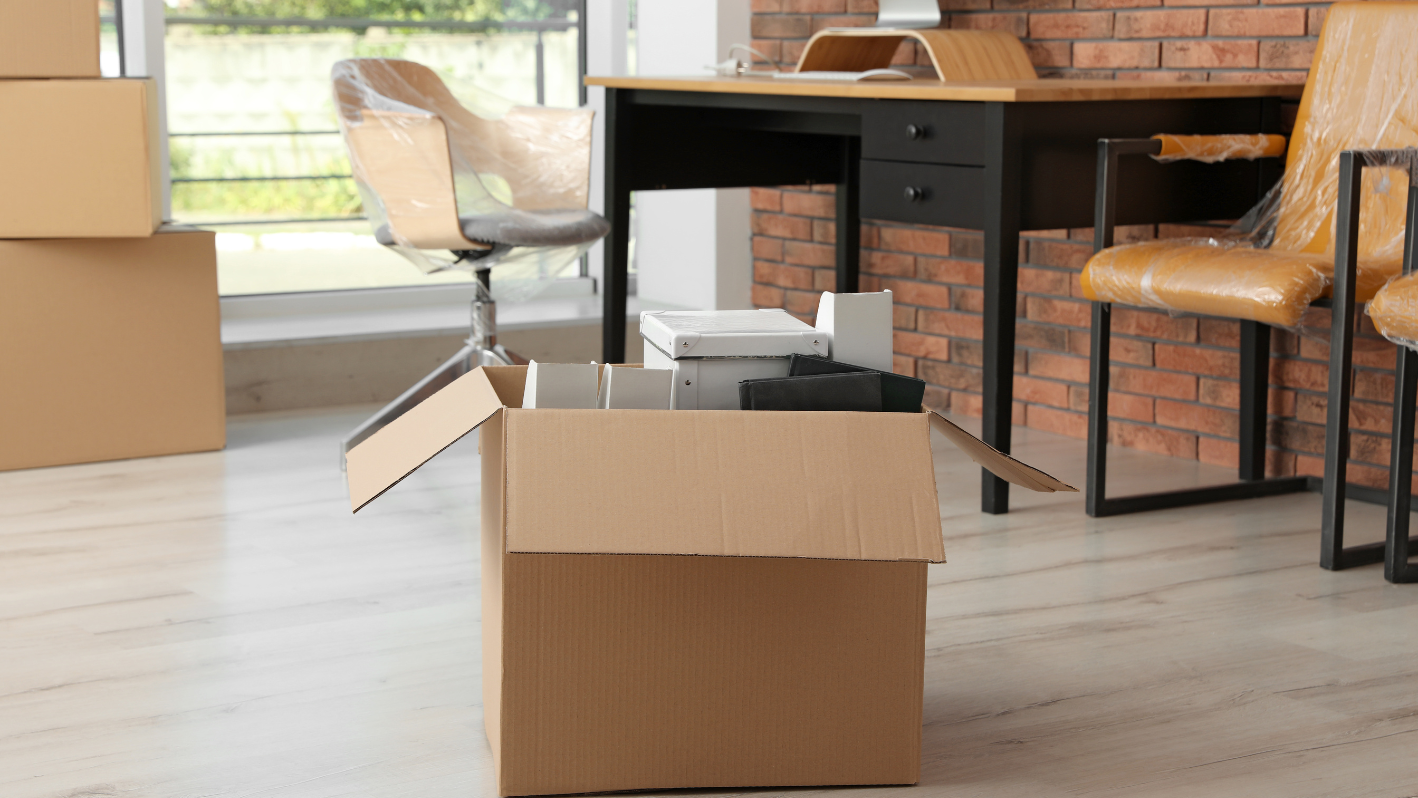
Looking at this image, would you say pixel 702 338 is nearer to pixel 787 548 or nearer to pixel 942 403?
pixel 787 548

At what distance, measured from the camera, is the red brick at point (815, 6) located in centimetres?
366

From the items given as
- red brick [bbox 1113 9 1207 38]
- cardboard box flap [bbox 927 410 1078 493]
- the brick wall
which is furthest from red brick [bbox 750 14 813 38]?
cardboard box flap [bbox 927 410 1078 493]

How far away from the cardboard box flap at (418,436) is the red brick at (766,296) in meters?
2.49

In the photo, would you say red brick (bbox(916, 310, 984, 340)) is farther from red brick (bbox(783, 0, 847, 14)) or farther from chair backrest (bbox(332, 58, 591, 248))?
chair backrest (bbox(332, 58, 591, 248))

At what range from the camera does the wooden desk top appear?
2418 mm

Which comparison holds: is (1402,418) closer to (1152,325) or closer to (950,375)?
(1152,325)

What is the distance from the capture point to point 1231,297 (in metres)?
2.29

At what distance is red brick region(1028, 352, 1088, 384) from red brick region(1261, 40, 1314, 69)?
719mm

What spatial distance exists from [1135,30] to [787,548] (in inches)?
82.4

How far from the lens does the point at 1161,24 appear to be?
2953 mm

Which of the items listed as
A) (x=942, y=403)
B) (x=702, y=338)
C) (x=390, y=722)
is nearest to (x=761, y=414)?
(x=702, y=338)

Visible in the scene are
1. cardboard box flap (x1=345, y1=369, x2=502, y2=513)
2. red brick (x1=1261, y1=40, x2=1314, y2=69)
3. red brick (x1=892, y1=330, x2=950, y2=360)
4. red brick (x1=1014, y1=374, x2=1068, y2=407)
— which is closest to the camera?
cardboard box flap (x1=345, y1=369, x2=502, y2=513)

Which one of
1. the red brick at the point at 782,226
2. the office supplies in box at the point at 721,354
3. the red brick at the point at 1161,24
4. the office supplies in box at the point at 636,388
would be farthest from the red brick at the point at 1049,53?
the office supplies in box at the point at 636,388

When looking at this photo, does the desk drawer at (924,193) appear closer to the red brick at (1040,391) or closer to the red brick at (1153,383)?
the red brick at (1153,383)
